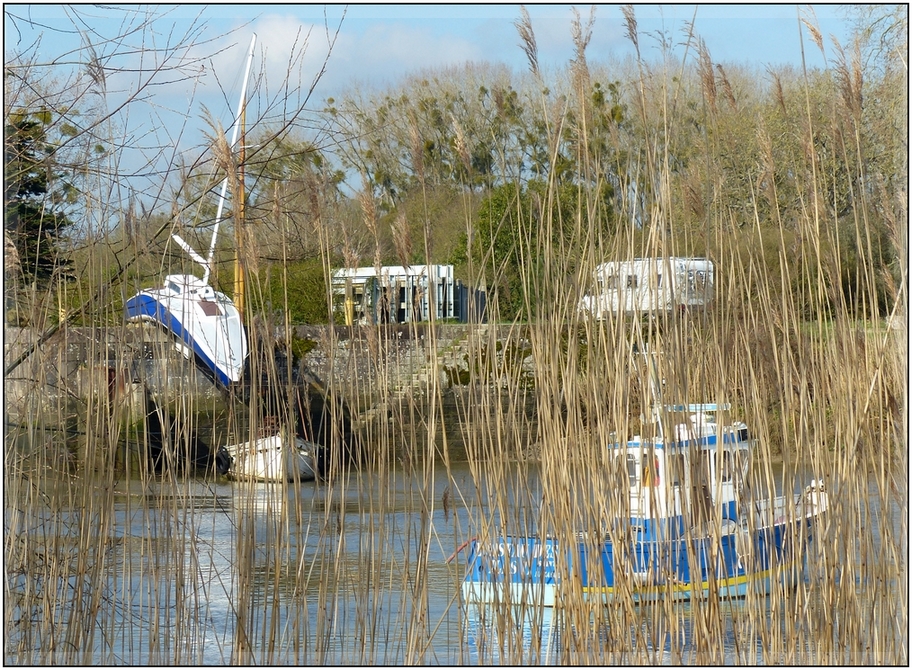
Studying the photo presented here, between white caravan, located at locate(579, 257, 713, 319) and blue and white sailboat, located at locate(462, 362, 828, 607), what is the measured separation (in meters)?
0.28

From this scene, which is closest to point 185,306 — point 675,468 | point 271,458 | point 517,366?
point 271,458

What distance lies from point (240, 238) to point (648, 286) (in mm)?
1042

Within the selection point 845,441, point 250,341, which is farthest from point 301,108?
point 845,441

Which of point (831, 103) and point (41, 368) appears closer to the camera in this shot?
point (831, 103)

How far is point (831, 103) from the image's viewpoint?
2.30 m

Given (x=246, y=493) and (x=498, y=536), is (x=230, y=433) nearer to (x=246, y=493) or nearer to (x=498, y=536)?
(x=246, y=493)

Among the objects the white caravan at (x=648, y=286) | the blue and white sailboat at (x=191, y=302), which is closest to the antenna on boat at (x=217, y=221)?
the blue and white sailboat at (x=191, y=302)

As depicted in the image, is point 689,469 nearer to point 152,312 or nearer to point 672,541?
point 672,541

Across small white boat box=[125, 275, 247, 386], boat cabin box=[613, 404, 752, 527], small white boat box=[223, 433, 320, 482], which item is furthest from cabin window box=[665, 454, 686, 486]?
small white boat box=[125, 275, 247, 386]

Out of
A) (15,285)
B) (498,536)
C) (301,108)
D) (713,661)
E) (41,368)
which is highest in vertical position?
(301,108)

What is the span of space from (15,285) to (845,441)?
87.8 inches

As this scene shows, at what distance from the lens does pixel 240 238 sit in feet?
7.56

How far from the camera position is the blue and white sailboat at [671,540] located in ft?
7.57

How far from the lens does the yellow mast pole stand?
231cm
